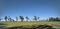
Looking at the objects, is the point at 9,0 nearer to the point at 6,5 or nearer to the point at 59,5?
the point at 6,5

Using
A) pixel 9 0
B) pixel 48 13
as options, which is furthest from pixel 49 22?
pixel 9 0

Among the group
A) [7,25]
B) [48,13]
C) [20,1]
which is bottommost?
[7,25]

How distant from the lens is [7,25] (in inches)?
189

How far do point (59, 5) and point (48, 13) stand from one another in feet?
1.33

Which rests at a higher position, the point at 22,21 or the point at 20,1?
the point at 20,1

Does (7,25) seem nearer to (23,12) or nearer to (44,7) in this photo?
(23,12)

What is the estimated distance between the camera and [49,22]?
474 centimetres

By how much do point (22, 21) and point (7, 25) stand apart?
448 mm

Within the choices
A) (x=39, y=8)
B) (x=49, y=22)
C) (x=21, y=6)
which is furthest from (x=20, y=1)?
(x=49, y=22)

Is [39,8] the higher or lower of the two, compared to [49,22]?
higher

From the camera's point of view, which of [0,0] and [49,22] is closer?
Answer: [49,22]

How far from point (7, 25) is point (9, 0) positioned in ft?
2.44

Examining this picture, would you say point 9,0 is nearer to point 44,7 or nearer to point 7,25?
point 7,25

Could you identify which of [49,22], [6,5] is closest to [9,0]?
[6,5]
